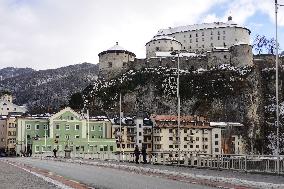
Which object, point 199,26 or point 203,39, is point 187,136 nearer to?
point 203,39

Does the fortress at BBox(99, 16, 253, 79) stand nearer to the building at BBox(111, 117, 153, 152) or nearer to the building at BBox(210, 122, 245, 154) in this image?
the building at BBox(210, 122, 245, 154)

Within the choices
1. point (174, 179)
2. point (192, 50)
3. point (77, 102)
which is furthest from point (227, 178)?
point (192, 50)

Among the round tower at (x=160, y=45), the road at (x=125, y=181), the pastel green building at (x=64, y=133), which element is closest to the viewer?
the road at (x=125, y=181)

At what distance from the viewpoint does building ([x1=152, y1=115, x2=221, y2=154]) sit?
111m

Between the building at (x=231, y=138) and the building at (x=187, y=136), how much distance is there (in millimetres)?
3001

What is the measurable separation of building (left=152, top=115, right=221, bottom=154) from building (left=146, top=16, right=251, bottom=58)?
1703 inches

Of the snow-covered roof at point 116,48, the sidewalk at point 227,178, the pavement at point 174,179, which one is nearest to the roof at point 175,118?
the snow-covered roof at point 116,48

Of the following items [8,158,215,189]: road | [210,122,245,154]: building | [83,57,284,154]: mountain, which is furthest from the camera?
[83,57,284,154]: mountain

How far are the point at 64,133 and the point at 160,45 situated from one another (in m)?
64.7

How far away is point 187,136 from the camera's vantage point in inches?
4503

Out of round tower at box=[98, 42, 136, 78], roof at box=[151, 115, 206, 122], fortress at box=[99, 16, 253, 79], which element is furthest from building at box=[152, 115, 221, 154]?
round tower at box=[98, 42, 136, 78]

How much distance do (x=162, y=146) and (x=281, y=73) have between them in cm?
4597

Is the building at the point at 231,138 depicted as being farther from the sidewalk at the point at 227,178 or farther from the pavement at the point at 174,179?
the pavement at the point at 174,179

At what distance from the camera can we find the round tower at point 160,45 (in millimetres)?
154375
